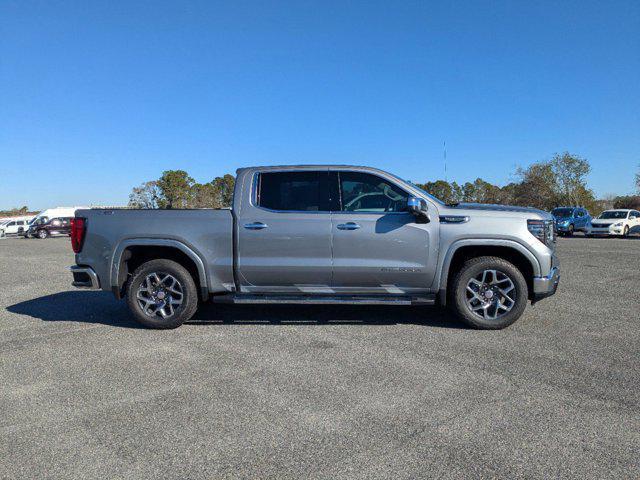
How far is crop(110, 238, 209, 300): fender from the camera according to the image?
559 cm

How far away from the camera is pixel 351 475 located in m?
2.51

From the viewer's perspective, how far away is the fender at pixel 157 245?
5.59m

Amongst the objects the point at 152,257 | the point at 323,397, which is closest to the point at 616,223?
the point at 152,257

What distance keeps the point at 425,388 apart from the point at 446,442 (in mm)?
860

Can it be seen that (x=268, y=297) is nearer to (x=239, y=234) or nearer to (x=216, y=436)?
(x=239, y=234)

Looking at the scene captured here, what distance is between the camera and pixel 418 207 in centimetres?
530

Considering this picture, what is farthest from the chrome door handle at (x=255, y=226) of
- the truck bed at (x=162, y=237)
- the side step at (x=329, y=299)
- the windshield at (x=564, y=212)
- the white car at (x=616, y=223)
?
the windshield at (x=564, y=212)

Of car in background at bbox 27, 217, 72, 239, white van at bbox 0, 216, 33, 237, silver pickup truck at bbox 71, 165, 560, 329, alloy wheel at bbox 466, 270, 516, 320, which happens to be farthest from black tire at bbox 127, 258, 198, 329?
white van at bbox 0, 216, 33, 237

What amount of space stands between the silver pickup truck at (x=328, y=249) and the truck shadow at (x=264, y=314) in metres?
0.47

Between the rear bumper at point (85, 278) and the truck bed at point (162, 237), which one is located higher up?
the truck bed at point (162, 237)

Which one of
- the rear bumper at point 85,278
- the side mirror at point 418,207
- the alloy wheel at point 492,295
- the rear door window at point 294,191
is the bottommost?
the alloy wheel at point 492,295

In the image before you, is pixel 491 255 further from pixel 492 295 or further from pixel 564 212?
pixel 564 212

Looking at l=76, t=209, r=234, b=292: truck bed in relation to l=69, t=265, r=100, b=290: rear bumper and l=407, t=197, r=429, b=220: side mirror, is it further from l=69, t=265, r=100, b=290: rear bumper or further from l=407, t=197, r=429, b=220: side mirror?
l=407, t=197, r=429, b=220: side mirror

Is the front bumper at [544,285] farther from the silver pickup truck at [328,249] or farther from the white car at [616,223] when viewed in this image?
the white car at [616,223]
